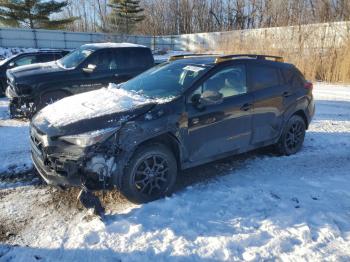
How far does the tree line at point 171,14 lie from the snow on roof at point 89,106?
59.2 feet

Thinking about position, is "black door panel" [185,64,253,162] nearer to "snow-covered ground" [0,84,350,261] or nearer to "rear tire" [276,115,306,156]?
"snow-covered ground" [0,84,350,261]

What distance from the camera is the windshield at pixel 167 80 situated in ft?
14.9

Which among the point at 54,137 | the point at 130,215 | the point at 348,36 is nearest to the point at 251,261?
→ the point at 130,215

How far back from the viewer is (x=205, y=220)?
378cm

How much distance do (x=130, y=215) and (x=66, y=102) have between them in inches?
72.9

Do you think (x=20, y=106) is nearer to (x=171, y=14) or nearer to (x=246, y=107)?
(x=246, y=107)

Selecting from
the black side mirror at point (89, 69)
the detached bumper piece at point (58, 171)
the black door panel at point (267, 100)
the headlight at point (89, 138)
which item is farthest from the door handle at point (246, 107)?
the black side mirror at point (89, 69)

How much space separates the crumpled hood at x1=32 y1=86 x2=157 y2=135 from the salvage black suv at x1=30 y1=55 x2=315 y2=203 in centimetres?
1

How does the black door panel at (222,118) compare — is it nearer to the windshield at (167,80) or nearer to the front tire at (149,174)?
the windshield at (167,80)

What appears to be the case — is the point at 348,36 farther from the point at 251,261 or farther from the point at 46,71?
the point at 251,261

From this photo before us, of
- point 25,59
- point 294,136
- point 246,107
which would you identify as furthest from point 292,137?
point 25,59

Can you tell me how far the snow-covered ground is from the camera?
3250mm

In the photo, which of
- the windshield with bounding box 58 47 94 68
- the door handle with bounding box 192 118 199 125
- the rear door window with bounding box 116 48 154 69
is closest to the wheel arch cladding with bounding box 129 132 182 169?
the door handle with bounding box 192 118 199 125

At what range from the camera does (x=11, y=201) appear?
13.8 ft
